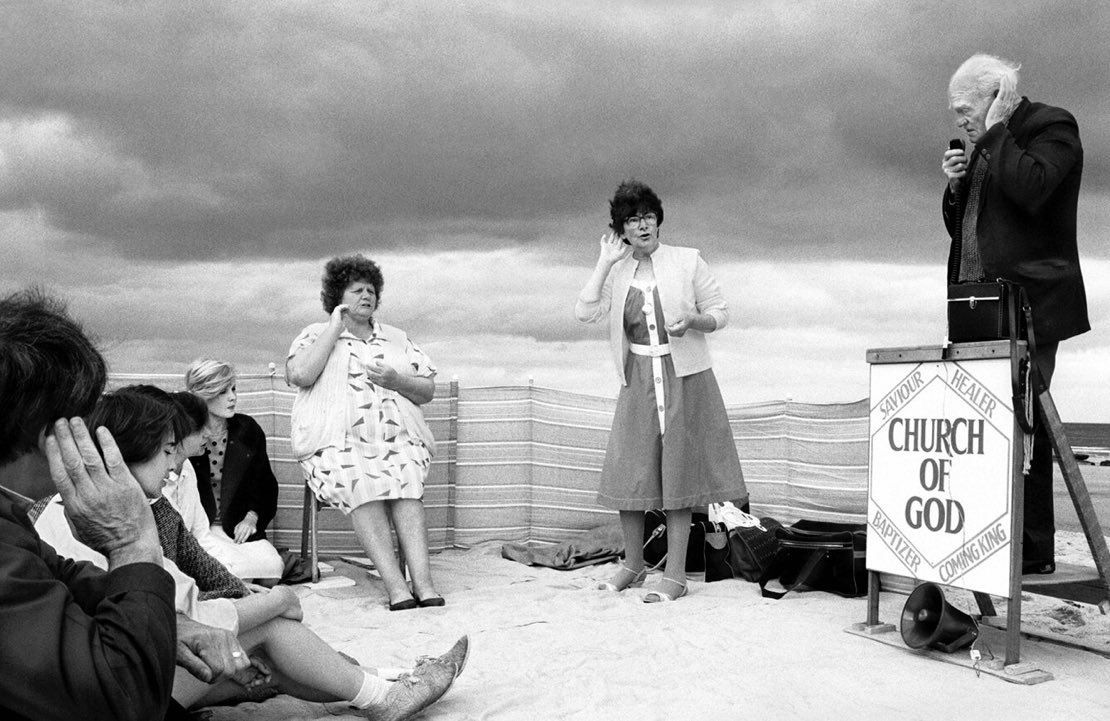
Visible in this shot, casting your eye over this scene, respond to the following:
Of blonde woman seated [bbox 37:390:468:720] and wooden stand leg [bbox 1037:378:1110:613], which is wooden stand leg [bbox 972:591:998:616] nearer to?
wooden stand leg [bbox 1037:378:1110:613]

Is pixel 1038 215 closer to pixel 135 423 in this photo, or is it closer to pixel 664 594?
pixel 664 594

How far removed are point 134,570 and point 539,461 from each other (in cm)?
A: 621

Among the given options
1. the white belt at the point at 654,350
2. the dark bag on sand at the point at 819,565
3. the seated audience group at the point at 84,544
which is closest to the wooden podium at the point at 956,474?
the dark bag on sand at the point at 819,565

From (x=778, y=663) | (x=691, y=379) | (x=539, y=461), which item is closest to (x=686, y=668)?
(x=778, y=663)

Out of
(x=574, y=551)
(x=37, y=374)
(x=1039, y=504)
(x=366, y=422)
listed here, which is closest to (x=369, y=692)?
(x=37, y=374)

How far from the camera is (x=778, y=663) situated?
14.3 feet

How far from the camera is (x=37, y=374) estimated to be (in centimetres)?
183

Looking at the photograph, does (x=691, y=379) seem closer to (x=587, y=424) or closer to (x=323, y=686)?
(x=587, y=424)

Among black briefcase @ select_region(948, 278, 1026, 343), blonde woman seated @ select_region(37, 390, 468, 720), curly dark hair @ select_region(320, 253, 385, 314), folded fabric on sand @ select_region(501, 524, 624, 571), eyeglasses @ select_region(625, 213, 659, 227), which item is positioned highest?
eyeglasses @ select_region(625, 213, 659, 227)

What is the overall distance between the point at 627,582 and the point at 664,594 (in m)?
0.38

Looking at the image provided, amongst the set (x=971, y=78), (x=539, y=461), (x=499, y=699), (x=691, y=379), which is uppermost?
(x=971, y=78)

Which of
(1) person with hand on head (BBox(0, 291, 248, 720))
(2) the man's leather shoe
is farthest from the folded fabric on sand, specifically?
(1) person with hand on head (BBox(0, 291, 248, 720))

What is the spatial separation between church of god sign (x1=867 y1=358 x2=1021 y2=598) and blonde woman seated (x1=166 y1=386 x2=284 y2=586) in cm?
296

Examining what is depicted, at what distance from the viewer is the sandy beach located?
3.77 m
